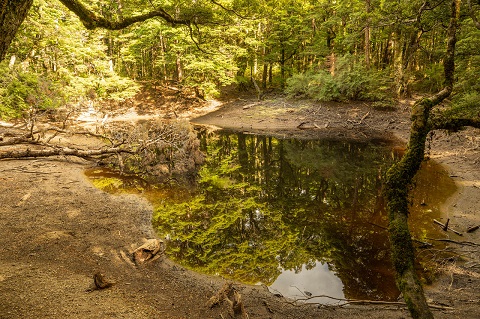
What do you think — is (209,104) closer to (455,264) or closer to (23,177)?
(23,177)

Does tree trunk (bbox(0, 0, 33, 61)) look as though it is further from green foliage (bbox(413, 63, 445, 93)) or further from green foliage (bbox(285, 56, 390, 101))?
green foliage (bbox(413, 63, 445, 93))

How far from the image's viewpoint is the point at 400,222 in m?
2.90

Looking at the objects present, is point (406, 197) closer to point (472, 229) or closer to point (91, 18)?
point (91, 18)

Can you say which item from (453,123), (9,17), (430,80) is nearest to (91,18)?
A: (9,17)

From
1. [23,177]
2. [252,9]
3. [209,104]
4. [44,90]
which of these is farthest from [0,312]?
[252,9]

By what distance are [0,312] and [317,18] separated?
3406 cm

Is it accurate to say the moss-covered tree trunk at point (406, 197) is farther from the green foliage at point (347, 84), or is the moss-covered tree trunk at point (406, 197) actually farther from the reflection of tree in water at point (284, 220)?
the green foliage at point (347, 84)

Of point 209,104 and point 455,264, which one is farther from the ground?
point 209,104

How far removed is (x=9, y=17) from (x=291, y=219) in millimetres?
8611

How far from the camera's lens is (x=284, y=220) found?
9.50 m

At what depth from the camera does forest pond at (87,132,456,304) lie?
6832 mm

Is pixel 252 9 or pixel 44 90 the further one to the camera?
pixel 252 9

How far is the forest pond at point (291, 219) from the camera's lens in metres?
6.83

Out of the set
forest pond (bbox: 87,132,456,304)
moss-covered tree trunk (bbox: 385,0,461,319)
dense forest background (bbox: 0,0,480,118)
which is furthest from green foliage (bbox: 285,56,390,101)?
moss-covered tree trunk (bbox: 385,0,461,319)
